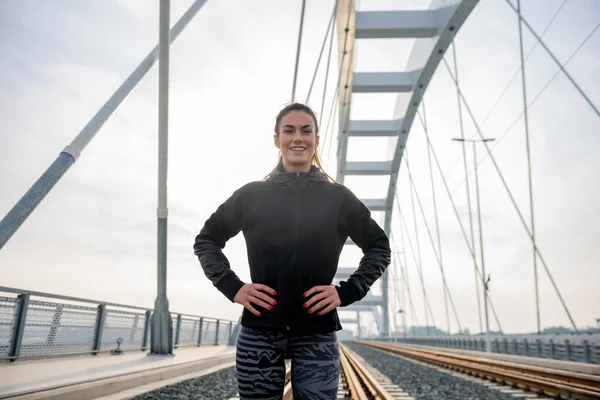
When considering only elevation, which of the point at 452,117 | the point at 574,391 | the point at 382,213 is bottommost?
the point at 574,391

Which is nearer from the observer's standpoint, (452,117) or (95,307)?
(95,307)

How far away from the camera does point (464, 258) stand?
23.7m

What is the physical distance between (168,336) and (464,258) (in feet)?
59.7

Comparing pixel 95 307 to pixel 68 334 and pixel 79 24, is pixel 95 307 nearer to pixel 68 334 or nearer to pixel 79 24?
pixel 68 334

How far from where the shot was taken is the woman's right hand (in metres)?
1.50

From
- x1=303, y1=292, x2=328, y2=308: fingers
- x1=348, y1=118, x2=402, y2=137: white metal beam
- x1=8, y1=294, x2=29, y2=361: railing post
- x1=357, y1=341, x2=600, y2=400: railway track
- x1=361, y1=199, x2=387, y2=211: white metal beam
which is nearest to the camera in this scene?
x1=303, y1=292, x2=328, y2=308: fingers

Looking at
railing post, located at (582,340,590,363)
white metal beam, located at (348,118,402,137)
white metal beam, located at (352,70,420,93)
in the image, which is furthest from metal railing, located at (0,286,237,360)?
white metal beam, located at (348,118,402,137)

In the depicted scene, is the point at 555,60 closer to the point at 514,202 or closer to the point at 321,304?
the point at 514,202

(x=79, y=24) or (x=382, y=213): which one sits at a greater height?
(x=382, y=213)

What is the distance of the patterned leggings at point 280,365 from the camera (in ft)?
4.97

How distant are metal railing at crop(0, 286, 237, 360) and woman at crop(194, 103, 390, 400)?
574cm

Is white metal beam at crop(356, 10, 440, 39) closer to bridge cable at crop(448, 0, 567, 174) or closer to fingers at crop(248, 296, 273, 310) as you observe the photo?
bridge cable at crop(448, 0, 567, 174)

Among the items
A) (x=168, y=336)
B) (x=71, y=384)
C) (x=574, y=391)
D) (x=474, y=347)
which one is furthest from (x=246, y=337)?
(x=474, y=347)

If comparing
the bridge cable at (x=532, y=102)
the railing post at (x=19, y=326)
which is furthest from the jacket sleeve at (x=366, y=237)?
the bridge cable at (x=532, y=102)
